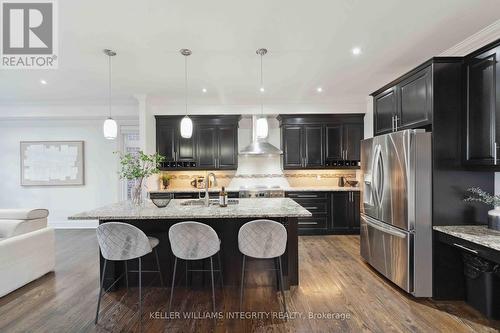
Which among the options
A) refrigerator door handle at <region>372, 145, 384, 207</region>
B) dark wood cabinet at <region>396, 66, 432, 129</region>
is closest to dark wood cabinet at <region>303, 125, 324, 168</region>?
refrigerator door handle at <region>372, 145, 384, 207</region>

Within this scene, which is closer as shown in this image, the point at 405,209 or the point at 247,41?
the point at 405,209

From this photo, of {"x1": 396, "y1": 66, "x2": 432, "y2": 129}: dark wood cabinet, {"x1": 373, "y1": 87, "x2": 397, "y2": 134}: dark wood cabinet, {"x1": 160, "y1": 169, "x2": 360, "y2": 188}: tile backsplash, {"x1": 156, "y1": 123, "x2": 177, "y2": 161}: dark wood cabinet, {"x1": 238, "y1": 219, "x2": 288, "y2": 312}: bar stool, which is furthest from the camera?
{"x1": 160, "y1": 169, "x2": 360, "y2": 188}: tile backsplash

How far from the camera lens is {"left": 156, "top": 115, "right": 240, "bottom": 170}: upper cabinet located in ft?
16.8

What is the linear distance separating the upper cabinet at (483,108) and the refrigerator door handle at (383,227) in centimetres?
97

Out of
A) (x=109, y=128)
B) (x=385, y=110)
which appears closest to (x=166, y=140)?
(x=109, y=128)

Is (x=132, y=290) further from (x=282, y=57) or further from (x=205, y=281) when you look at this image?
(x=282, y=57)

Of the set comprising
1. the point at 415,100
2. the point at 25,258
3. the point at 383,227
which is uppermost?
the point at 415,100

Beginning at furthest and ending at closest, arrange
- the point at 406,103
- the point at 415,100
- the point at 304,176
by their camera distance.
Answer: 1. the point at 304,176
2. the point at 406,103
3. the point at 415,100

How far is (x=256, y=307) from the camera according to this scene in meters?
2.41

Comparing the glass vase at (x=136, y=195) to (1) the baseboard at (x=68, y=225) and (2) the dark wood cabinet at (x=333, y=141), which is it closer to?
(1) the baseboard at (x=68, y=225)

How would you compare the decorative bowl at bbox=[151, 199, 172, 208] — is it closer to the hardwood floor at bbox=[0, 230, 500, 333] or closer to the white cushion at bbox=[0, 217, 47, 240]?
the hardwood floor at bbox=[0, 230, 500, 333]

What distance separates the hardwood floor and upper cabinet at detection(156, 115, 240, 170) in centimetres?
256

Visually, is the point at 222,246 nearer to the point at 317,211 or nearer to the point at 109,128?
the point at 109,128

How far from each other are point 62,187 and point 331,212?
6046 mm
